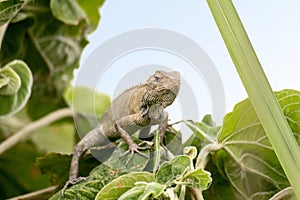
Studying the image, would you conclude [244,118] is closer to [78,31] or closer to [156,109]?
[156,109]

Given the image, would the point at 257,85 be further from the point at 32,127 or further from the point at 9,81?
the point at 32,127

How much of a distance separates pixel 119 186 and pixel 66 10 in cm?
47

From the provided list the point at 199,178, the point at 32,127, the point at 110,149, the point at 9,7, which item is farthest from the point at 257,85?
the point at 32,127

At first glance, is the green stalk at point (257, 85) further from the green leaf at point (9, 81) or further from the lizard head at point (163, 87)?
the green leaf at point (9, 81)

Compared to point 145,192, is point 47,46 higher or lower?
higher

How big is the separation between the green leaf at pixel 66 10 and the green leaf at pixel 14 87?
0.19m

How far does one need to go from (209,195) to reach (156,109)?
0.13m

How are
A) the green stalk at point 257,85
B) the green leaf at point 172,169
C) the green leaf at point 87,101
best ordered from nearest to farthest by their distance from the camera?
the green stalk at point 257,85, the green leaf at point 172,169, the green leaf at point 87,101

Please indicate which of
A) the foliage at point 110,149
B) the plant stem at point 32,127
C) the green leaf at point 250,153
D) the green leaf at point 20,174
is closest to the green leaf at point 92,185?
the foliage at point 110,149

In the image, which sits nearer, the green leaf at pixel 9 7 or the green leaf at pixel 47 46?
the green leaf at pixel 9 7

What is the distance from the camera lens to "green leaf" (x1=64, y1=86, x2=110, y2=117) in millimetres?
693

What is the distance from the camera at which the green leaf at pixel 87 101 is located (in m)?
0.69

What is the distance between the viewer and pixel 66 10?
0.90 metres

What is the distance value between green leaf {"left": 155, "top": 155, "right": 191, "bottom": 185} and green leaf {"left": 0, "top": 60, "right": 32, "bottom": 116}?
0.86ft
